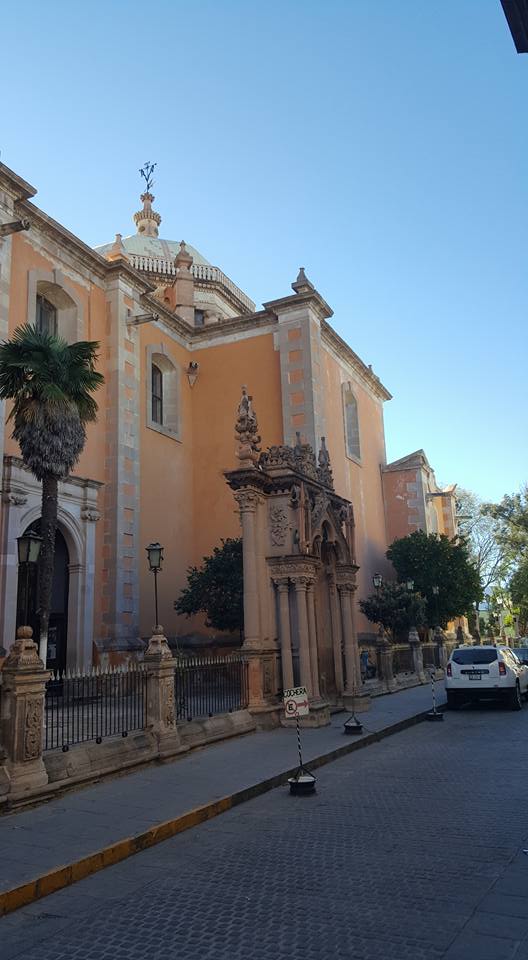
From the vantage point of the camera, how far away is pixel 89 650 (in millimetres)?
18656

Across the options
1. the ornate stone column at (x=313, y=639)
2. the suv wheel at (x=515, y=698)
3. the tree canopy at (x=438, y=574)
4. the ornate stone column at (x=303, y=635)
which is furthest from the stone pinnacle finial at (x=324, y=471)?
the tree canopy at (x=438, y=574)

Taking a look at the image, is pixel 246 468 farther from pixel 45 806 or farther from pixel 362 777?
pixel 45 806

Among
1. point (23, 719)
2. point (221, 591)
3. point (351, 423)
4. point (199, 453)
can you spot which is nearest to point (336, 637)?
point (221, 591)

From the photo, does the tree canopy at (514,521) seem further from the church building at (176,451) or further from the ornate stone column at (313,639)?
the ornate stone column at (313,639)

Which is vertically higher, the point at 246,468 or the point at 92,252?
the point at 92,252

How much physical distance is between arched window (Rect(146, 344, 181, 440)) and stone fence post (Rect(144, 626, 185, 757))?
1416 centimetres

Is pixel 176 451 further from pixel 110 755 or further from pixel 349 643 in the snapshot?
pixel 110 755

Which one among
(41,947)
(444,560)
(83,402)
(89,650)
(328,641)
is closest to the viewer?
(41,947)

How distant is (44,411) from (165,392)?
1189 cm

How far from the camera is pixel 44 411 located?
14133 millimetres

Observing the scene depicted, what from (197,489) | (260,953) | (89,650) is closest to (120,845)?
(260,953)

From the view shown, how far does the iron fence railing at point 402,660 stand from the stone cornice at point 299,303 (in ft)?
40.8

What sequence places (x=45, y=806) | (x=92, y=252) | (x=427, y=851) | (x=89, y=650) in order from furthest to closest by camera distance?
(x=92, y=252)
(x=89, y=650)
(x=45, y=806)
(x=427, y=851)

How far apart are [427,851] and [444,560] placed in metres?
26.4
